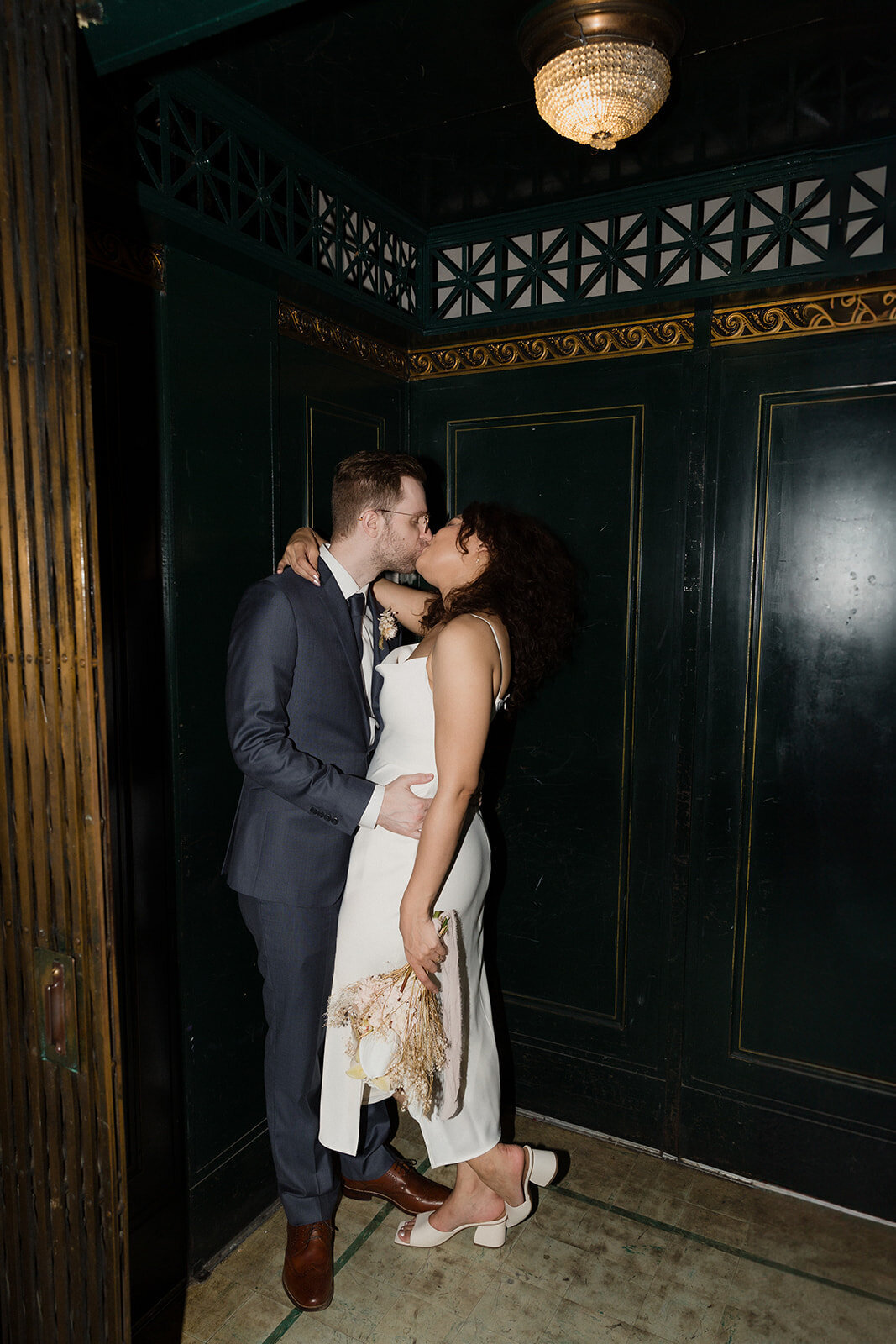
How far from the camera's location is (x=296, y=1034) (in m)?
2.32

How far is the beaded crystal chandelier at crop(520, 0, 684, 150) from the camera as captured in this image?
1.86 m

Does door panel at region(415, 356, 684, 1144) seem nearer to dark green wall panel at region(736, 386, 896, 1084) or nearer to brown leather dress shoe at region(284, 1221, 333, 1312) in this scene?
dark green wall panel at region(736, 386, 896, 1084)

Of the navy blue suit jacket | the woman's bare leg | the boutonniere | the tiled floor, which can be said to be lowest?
the tiled floor

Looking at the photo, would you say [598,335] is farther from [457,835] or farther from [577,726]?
[457,835]

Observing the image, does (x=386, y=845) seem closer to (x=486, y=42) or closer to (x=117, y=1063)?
(x=117, y=1063)

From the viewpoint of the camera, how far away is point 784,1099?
9.11 feet

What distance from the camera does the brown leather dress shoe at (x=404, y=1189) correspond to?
2.61m

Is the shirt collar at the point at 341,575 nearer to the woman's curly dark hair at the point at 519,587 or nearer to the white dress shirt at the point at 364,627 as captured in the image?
the white dress shirt at the point at 364,627

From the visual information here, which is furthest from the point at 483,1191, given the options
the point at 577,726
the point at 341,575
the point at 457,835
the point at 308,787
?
the point at 341,575

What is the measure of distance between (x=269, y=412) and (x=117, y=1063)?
1.78 m

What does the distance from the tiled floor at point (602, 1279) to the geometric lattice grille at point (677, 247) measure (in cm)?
290

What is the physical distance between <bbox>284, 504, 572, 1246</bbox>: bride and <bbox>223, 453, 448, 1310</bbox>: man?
0.07 m

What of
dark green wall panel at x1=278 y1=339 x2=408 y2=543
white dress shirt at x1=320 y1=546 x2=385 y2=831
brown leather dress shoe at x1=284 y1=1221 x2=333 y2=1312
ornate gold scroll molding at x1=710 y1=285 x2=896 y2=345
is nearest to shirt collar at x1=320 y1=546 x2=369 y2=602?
white dress shirt at x1=320 y1=546 x2=385 y2=831

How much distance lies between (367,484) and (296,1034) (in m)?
1.54
